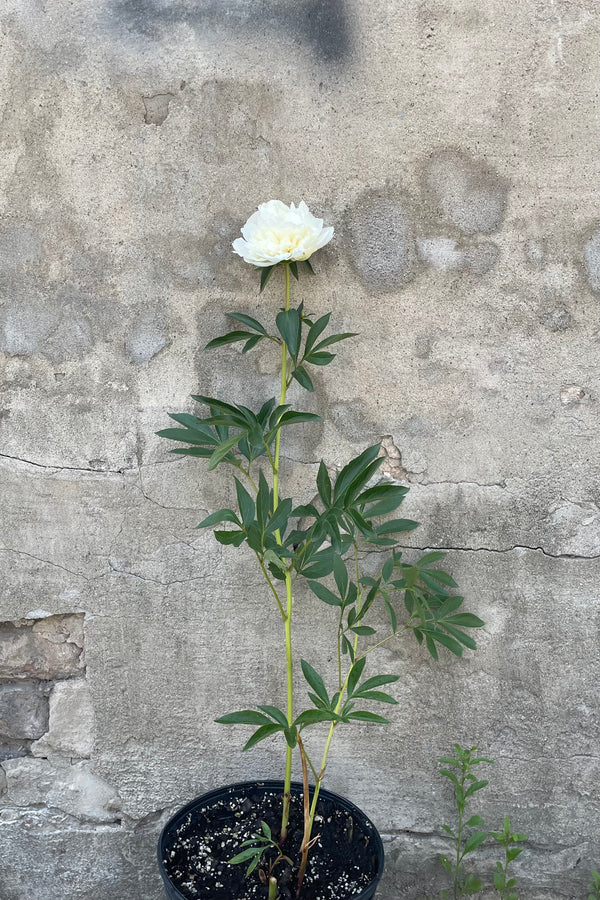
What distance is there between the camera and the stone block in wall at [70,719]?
1.98 m

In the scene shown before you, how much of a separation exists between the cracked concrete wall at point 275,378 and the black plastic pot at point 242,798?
101 millimetres

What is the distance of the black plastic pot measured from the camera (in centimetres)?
161

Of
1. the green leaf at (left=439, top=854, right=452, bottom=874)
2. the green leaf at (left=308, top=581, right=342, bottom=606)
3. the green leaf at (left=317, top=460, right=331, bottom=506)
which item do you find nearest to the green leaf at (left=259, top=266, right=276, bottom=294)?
the green leaf at (left=317, top=460, right=331, bottom=506)

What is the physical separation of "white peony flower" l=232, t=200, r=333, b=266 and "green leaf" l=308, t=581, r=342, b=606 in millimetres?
785

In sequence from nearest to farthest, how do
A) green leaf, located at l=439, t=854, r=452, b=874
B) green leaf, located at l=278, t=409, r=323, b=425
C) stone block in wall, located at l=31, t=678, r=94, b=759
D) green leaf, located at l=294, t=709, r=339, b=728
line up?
green leaf, located at l=294, t=709, r=339, b=728, green leaf, located at l=278, t=409, r=323, b=425, green leaf, located at l=439, t=854, r=452, b=874, stone block in wall, located at l=31, t=678, r=94, b=759

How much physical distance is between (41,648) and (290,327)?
1130 mm

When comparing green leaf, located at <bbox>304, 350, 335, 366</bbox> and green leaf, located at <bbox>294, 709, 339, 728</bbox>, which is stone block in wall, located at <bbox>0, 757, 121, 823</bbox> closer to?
green leaf, located at <bbox>294, 709, 339, 728</bbox>

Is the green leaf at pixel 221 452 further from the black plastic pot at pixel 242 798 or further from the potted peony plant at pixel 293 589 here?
the black plastic pot at pixel 242 798

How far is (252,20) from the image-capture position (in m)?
1.83

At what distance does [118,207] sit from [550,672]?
1678 millimetres

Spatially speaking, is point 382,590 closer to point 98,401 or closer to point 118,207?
point 98,401

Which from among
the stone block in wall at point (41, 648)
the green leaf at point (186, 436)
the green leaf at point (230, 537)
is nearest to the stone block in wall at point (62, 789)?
the stone block in wall at point (41, 648)

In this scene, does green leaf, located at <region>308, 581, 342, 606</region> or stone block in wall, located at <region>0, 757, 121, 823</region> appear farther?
stone block in wall, located at <region>0, 757, 121, 823</region>

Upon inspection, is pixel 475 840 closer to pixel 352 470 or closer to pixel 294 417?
pixel 352 470
